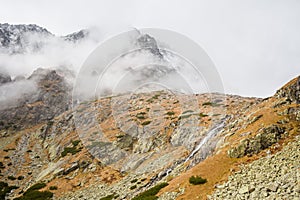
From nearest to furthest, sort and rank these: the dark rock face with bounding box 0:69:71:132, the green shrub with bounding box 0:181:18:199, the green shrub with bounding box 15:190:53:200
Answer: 1. the green shrub with bounding box 15:190:53:200
2. the green shrub with bounding box 0:181:18:199
3. the dark rock face with bounding box 0:69:71:132

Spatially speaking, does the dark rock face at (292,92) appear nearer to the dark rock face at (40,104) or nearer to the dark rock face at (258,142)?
the dark rock face at (258,142)

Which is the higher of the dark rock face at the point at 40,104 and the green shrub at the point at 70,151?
the dark rock face at the point at 40,104

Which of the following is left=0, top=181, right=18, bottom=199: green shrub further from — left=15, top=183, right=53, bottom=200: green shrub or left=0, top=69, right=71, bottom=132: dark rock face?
left=0, top=69, right=71, bottom=132: dark rock face

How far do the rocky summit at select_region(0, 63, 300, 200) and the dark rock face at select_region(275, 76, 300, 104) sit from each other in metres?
0.15

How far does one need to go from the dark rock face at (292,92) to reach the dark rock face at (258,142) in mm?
5620

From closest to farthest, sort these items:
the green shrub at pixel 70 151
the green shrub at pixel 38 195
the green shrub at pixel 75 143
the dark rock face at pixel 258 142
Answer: the dark rock face at pixel 258 142 → the green shrub at pixel 38 195 → the green shrub at pixel 70 151 → the green shrub at pixel 75 143

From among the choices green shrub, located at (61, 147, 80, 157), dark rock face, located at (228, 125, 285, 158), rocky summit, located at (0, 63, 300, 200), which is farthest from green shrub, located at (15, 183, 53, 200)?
dark rock face, located at (228, 125, 285, 158)

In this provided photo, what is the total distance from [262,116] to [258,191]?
43.1 ft

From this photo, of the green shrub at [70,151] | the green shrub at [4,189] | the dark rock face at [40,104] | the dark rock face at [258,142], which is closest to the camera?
the dark rock face at [258,142]

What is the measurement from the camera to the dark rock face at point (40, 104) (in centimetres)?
10500

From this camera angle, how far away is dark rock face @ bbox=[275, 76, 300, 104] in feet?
93.7

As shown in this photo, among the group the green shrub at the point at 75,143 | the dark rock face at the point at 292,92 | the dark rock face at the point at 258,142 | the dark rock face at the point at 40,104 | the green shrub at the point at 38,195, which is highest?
the dark rock face at the point at 40,104

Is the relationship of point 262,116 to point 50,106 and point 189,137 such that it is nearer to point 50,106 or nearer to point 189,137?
point 189,137

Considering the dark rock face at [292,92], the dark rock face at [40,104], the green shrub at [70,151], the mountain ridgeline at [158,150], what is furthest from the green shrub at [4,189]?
the dark rock face at [40,104]
